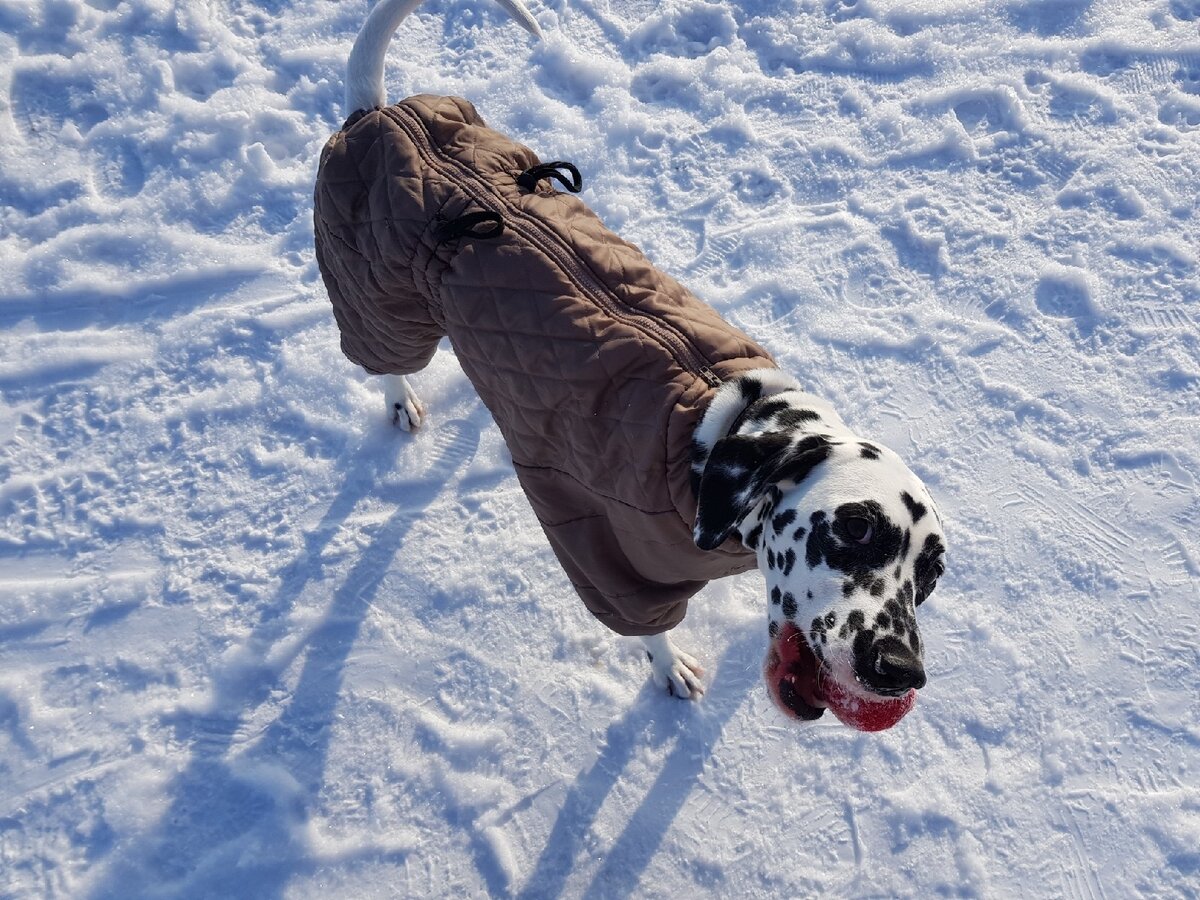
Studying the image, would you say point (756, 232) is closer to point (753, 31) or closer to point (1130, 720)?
point (753, 31)

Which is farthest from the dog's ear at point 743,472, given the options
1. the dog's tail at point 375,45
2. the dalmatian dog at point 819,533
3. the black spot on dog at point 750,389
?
the dog's tail at point 375,45

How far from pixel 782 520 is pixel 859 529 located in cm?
18

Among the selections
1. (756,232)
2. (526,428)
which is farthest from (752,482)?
(756,232)

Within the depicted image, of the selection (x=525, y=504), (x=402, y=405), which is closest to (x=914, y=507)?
(x=525, y=504)

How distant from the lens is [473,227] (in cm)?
232

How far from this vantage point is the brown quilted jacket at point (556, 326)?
7.10 feet

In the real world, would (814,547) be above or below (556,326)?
below

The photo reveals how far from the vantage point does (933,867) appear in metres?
2.79

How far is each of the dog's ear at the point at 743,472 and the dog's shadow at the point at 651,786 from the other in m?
1.30

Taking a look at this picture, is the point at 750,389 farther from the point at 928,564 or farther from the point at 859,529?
the point at 928,564

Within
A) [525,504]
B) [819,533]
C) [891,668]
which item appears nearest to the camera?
[891,668]

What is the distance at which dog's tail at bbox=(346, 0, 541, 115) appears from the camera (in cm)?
251

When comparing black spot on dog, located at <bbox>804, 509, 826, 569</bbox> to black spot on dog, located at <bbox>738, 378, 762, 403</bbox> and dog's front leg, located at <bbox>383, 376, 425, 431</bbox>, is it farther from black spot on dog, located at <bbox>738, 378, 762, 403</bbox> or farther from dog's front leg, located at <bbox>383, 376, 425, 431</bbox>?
dog's front leg, located at <bbox>383, 376, 425, 431</bbox>

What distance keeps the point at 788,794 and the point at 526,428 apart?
5.15 ft
